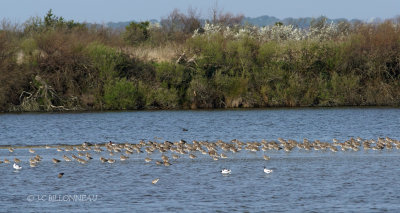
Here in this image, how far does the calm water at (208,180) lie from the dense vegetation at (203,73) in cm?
1058

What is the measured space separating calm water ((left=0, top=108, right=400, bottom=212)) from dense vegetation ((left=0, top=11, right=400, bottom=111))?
417 inches

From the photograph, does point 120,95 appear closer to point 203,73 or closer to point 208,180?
point 203,73

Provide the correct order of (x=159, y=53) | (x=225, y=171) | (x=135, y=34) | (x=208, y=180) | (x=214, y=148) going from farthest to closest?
(x=135, y=34) → (x=159, y=53) → (x=214, y=148) → (x=225, y=171) → (x=208, y=180)

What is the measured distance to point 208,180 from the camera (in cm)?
1748

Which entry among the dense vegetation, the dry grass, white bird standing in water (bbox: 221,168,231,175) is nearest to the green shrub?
the dense vegetation

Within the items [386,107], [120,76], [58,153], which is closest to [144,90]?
[120,76]

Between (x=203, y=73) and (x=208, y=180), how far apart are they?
82.2 feet

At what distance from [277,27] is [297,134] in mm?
23528

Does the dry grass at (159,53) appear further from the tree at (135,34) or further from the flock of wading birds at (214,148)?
the flock of wading birds at (214,148)

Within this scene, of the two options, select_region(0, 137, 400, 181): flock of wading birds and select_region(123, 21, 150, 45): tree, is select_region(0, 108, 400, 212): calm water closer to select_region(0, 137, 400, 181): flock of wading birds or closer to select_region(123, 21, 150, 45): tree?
select_region(0, 137, 400, 181): flock of wading birds

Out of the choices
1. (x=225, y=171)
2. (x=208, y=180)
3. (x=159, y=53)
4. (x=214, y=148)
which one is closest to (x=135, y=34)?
(x=159, y=53)

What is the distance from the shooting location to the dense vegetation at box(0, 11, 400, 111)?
134 feet

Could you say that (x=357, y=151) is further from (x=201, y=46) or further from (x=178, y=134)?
(x=201, y=46)

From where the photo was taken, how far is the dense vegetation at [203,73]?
134 feet
